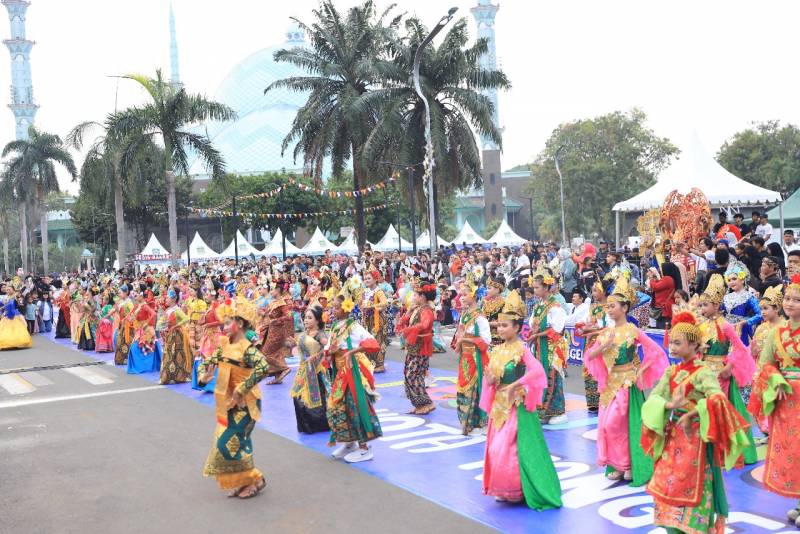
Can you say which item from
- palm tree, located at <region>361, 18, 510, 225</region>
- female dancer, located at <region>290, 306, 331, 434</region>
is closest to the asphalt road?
female dancer, located at <region>290, 306, 331, 434</region>

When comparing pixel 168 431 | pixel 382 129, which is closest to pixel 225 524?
pixel 168 431

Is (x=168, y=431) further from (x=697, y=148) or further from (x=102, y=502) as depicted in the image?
(x=697, y=148)

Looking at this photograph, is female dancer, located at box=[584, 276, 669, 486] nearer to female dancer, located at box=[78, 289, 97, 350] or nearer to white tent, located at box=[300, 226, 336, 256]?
female dancer, located at box=[78, 289, 97, 350]

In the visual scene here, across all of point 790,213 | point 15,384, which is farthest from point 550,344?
point 790,213

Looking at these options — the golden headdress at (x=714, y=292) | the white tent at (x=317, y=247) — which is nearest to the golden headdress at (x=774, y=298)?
the golden headdress at (x=714, y=292)

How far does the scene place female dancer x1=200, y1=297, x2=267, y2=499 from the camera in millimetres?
6637

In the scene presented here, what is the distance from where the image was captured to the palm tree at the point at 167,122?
29.3 meters

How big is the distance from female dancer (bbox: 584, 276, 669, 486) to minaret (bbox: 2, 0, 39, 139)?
277ft

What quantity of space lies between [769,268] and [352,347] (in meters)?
5.49

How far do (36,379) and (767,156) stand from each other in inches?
1583

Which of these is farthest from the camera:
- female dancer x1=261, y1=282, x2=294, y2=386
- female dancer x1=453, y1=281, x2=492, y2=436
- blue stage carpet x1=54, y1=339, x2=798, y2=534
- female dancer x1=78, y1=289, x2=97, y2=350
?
female dancer x1=78, y1=289, x2=97, y2=350

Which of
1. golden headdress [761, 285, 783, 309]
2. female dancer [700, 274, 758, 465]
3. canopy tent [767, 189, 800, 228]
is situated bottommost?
female dancer [700, 274, 758, 465]

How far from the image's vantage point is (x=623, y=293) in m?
7.42

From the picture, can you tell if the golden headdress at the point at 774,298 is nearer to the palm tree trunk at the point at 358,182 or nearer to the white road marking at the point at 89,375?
the white road marking at the point at 89,375
